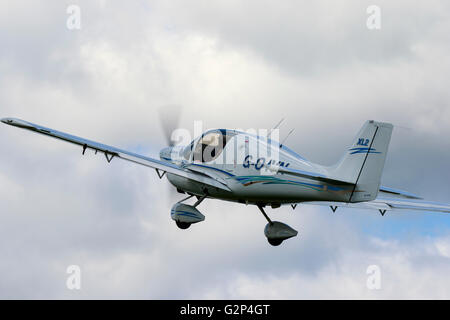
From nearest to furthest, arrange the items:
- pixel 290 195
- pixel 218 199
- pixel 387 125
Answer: pixel 387 125, pixel 290 195, pixel 218 199

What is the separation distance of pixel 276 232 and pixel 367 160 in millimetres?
4775

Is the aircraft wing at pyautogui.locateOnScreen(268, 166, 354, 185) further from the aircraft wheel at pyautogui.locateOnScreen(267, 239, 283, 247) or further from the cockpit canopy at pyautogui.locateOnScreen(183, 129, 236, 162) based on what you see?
the aircraft wheel at pyautogui.locateOnScreen(267, 239, 283, 247)

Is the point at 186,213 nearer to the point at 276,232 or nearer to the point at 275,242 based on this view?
the point at 276,232

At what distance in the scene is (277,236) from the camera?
943 inches

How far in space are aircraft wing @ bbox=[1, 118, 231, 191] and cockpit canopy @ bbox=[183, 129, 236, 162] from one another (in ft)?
1.91

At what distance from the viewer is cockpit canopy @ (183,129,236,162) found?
75.0 feet

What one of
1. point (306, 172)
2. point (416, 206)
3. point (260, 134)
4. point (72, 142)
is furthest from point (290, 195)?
point (72, 142)

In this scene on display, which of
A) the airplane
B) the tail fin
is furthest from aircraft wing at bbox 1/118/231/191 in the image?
the tail fin

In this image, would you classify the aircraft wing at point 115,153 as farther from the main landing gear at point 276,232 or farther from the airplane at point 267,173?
the main landing gear at point 276,232

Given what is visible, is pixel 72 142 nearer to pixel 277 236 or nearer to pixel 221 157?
pixel 221 157

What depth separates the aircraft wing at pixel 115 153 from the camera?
70.5 ft

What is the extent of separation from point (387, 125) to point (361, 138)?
0.74 metres

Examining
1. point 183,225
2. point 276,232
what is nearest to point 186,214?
point 183,225

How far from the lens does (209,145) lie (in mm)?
23328
